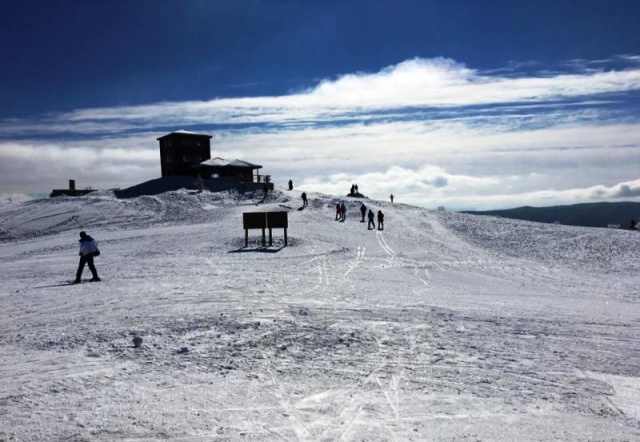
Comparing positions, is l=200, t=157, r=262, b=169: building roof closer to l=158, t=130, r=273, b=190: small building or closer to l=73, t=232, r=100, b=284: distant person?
l=158, t=130, r=273, b=190: small building

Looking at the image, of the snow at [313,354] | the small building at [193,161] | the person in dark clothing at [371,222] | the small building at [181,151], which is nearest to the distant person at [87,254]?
the snow at [313,354]

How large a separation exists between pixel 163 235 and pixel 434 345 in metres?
25.8

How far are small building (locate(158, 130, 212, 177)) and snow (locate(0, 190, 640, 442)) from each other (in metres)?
49.2

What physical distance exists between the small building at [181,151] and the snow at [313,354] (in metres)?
49.2

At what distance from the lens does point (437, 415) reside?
6.18 metres

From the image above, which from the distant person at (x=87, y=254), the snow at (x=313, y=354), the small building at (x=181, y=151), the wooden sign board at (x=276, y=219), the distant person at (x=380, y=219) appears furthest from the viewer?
the small building at (x=181, y=151)

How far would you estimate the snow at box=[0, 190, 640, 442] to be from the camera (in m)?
5.95

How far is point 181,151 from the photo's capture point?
68.6 meters

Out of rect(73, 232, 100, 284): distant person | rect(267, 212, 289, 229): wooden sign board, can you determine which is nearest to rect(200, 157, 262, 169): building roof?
rect(267, 212, 289, 229): wooden sign board

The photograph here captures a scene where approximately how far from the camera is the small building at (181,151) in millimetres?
68438

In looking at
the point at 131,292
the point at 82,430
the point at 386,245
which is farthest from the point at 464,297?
the point at 386,245

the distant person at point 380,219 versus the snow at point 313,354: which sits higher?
the distant person at point 380,219

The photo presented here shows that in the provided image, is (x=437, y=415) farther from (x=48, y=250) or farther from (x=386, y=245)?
(x=48, y=250)

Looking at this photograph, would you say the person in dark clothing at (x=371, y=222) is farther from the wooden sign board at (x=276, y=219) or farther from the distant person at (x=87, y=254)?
the distant person at (x=87, y=254)
